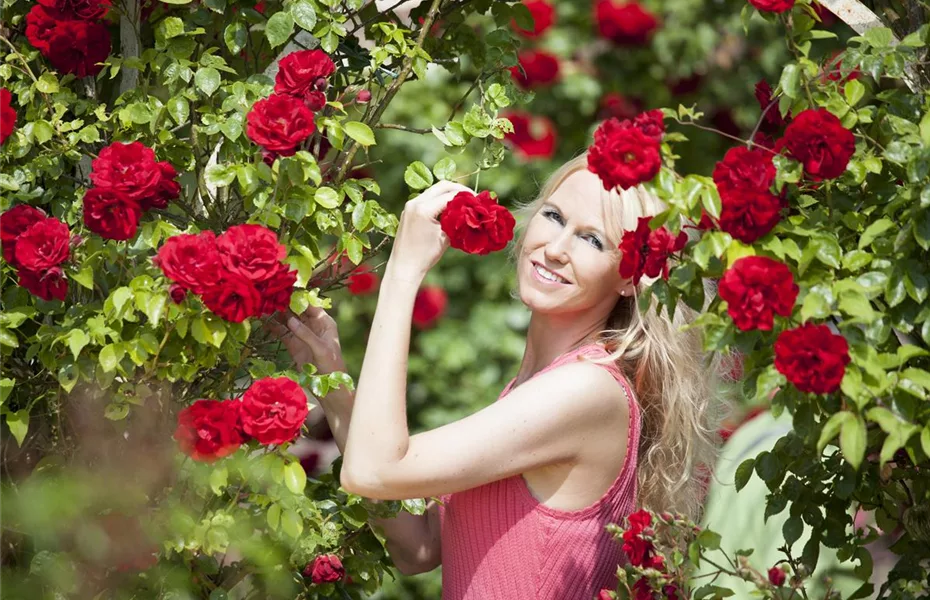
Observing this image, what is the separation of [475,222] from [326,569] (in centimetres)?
74

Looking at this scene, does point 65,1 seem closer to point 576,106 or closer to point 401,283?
point 401,283

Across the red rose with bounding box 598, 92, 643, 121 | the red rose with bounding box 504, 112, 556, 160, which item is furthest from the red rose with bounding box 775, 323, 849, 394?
the red rose with bounding box 598, 92, 643, 121

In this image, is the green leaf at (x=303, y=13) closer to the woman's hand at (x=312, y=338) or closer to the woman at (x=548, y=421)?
the woman at (x=548, y=421)

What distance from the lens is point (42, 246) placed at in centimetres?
182

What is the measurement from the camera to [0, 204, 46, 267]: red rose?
185 cm

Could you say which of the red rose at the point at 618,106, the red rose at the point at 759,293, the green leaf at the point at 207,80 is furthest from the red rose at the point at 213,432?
the red rose at the point at 618,106

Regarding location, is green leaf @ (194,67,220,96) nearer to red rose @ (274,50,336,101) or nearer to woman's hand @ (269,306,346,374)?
red rose @ (274,50,336,101)

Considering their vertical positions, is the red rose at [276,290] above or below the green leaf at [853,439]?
below

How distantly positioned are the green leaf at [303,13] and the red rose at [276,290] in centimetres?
44

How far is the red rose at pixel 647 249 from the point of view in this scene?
64.4 inches

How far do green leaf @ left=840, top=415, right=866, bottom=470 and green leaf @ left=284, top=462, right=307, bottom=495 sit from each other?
0.82m

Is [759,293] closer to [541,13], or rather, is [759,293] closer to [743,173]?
[743,173]

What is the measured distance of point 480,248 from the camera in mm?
1850

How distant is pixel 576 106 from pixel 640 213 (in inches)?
106
